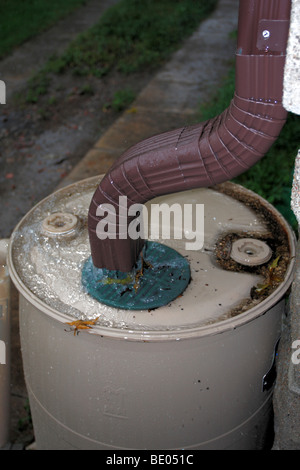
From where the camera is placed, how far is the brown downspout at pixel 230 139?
45.9 inches

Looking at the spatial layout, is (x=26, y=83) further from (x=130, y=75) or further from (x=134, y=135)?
(x=134, y=135)

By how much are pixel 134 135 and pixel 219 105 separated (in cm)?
77

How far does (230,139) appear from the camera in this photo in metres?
1.30

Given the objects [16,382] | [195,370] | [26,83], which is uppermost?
[195,370]

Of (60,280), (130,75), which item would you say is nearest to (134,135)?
(130,75)

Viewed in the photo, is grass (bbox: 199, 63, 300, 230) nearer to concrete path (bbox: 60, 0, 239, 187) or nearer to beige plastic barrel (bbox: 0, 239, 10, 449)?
concrete path (bbox: 60, 0, 239, 187)

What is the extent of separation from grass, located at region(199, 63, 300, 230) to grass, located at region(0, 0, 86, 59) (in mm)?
3974

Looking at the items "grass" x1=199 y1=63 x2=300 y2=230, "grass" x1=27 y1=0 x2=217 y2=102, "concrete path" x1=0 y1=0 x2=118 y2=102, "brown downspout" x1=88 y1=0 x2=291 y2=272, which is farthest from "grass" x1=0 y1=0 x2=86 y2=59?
"brown downspout" x1=88 y1=0 x2=291 y2=272

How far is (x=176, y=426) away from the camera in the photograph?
160 cm

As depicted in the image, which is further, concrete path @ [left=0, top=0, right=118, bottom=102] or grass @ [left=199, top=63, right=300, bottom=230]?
concrete path @ [left=0, top=0, right=118, bottom=102]

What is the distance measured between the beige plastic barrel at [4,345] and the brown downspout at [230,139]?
0.43 metres

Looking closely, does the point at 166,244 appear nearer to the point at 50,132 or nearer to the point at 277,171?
the point at 277,171

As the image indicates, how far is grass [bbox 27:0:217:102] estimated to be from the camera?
19.9 feet

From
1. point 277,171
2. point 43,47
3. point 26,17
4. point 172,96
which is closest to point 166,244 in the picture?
point 277,171
